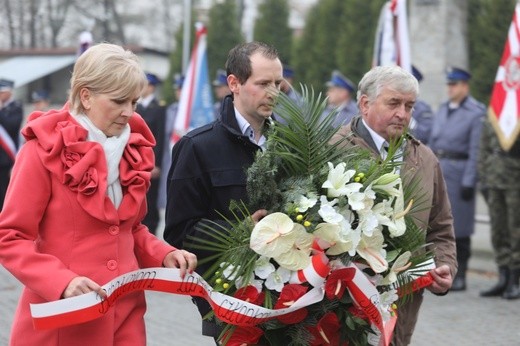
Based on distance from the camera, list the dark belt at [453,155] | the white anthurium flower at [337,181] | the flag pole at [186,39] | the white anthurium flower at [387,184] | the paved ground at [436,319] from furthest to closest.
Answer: the flag pole at [186,39] → the dark belt at [453,155] → the paved ground at [436,319] → the white anthurium flower at [387,184] → the white anthurium flower at [337,181]

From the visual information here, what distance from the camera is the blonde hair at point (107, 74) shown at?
354 centimetres

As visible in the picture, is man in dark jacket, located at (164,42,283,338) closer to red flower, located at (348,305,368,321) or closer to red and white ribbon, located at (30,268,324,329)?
red and white ribbon, located at (30,268,324,329)

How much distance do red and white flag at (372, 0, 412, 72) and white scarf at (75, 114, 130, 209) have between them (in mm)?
7755

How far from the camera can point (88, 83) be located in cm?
356

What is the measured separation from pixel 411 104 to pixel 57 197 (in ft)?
5.66

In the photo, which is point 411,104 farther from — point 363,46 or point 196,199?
point 363,46

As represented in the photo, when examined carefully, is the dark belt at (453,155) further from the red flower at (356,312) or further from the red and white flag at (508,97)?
the red flower at (356,312)

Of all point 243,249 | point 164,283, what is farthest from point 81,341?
point 243,249

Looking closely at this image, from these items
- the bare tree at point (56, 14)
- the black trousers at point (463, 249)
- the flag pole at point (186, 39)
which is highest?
the black trousers at point (463, 249)

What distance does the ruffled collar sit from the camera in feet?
11.5

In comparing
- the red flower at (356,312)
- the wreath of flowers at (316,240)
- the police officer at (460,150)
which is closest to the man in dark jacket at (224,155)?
the wreath of flowers at (316,240)

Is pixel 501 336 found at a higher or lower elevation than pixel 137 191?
lower

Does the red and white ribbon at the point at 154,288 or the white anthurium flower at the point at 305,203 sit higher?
the white anthurium flower at the point at 305,203

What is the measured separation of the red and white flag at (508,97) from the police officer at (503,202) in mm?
160
